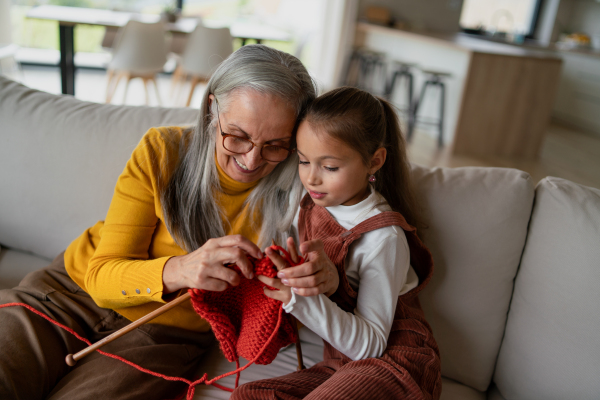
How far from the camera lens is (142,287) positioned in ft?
3.81

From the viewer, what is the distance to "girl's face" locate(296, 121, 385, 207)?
1116mm

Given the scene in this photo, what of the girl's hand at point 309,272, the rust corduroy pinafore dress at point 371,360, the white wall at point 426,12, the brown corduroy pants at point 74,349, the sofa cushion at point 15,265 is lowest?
the sofa cushion at point 15,265

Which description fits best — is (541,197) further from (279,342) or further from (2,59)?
(2,59)

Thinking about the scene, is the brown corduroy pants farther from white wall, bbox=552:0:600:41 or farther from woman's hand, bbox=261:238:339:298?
white wall, bbox=552:0:600:41

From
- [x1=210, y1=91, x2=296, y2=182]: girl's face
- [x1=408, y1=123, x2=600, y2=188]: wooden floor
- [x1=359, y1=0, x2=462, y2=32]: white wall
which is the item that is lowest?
[x1=408, y1=123, x2=600, y2=188]: wooden floor

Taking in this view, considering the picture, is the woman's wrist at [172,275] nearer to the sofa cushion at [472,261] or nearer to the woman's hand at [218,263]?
the woman's hand at [218,263]

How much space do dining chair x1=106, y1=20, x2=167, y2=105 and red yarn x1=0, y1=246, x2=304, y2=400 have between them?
11.8 ft

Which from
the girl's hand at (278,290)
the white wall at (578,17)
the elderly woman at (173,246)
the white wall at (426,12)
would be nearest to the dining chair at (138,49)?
the elderly woman at (173,246)

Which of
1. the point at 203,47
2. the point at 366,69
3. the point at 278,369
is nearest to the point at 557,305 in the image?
the point at 278,369

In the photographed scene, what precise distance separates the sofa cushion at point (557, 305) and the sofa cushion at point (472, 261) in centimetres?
4

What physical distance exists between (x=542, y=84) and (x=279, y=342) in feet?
15.2

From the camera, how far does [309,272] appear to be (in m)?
0.99

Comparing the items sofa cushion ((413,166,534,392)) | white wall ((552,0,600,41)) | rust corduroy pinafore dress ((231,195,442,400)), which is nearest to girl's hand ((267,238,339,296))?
rust corduroy pinafore dress ((231,195,442,400))

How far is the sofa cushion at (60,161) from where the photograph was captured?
1.56 metres
